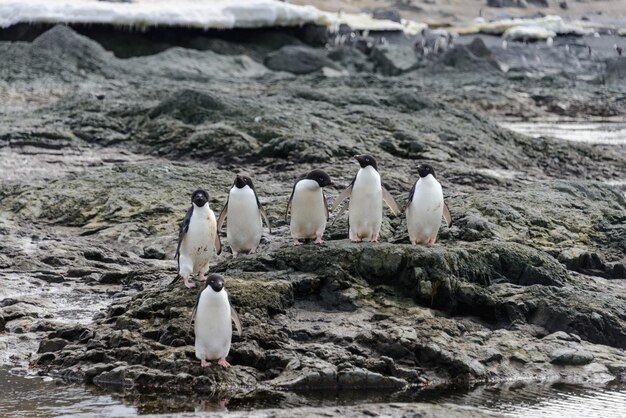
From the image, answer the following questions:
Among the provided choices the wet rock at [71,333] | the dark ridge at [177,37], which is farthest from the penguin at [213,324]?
the dark ridge at [177,37]

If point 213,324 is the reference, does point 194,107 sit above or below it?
above

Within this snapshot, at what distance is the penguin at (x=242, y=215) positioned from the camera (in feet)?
27.4

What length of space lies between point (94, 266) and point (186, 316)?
241 centimetres

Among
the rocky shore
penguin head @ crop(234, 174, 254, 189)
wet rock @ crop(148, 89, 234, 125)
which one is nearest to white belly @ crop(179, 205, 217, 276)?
the rocky shore

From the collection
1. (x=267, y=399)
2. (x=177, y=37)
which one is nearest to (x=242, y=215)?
(x=267, y=399)

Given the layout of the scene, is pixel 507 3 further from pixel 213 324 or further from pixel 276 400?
pixel 276 400

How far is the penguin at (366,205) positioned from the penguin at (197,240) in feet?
3.49

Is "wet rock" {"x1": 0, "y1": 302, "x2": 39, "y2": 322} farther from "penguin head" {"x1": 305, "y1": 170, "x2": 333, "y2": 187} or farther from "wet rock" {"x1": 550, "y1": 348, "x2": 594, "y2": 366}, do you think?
"wet rock" {"x1": 550, "y1": 348, "x2": 594, "y2": 366}

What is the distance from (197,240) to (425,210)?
1.67 metres

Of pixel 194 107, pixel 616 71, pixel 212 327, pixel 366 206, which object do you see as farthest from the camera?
pixel 616 71

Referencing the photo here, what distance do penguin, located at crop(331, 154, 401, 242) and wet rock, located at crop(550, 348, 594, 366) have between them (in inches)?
69.9

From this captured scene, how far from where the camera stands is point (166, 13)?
25297mm

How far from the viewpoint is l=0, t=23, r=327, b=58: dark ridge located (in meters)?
23.3

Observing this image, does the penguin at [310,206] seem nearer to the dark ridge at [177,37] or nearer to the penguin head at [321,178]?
the penguin head at [321,178]
